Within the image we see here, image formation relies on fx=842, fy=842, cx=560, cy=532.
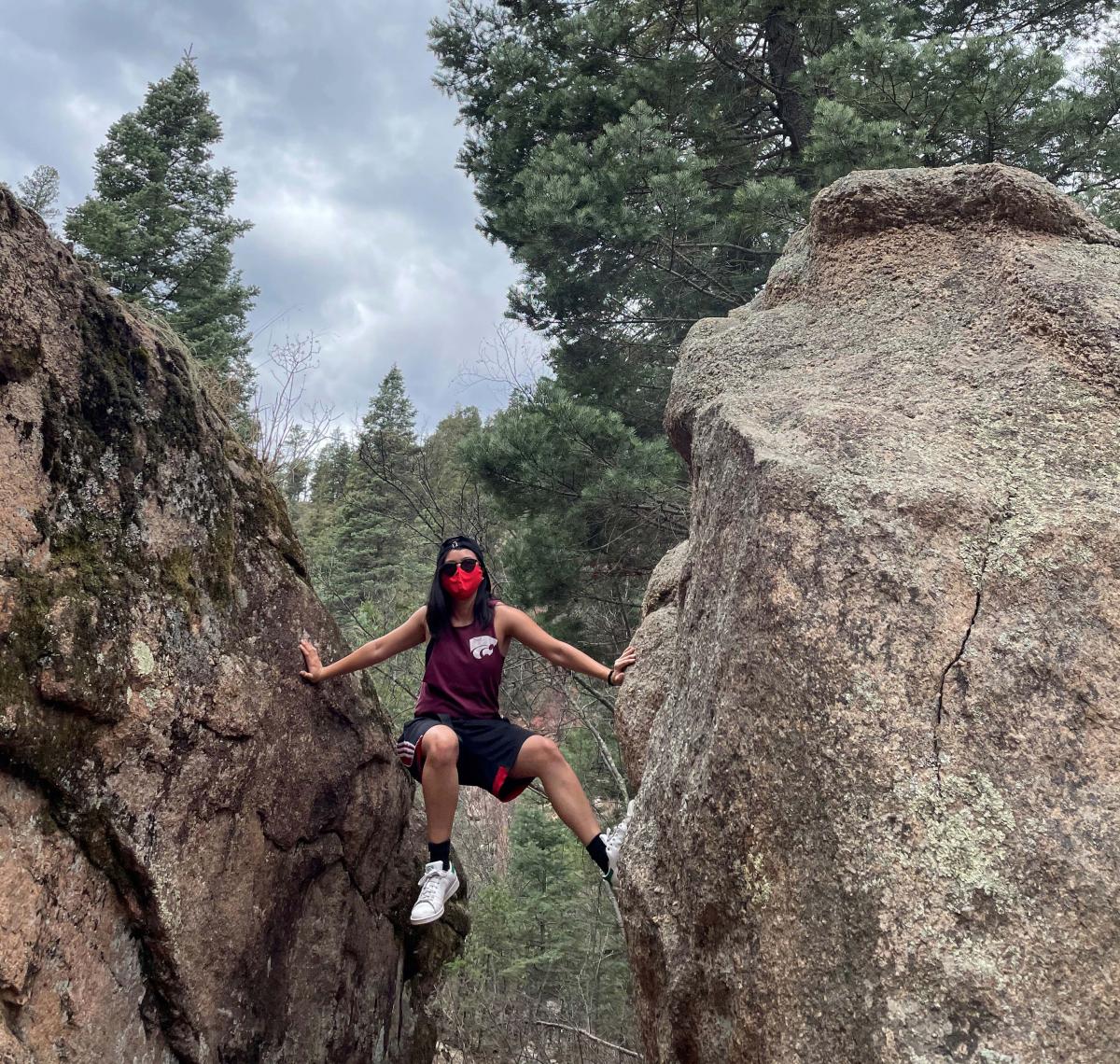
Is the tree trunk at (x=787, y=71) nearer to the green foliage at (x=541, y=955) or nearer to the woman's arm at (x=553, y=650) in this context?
the woman's arm at (x=553, y=650)

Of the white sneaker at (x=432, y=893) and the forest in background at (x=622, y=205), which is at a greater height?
the forest in background at (x=622, y=205)

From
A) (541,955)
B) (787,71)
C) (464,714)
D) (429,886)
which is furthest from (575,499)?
(541,955)

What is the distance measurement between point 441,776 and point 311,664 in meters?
0.87

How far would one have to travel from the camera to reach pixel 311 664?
161 inches

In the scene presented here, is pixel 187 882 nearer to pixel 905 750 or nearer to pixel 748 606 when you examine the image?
pixel 748 606

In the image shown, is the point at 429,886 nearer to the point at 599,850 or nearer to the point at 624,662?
the point at 599,850

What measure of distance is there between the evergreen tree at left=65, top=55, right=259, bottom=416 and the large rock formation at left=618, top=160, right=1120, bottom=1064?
41.5ft

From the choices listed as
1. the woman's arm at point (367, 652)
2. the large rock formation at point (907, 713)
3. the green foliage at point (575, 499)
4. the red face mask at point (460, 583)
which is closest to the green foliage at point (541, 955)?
the green foliage at point (575, 499)

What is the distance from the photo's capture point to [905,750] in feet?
7.20

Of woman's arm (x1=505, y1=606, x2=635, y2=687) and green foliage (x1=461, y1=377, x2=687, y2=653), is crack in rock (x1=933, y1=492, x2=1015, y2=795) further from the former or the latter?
green foliage (x1=461, y1=377, x2=687, y2=653)

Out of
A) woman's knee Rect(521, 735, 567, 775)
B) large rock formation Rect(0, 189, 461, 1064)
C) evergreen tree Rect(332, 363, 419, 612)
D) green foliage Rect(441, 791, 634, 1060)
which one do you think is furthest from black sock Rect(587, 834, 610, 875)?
evergreen tree Rect(332, 363, 419, 612)

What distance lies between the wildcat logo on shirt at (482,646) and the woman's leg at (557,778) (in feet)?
1.48

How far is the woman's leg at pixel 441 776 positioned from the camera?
375 cm

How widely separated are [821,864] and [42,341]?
11.0 ft
